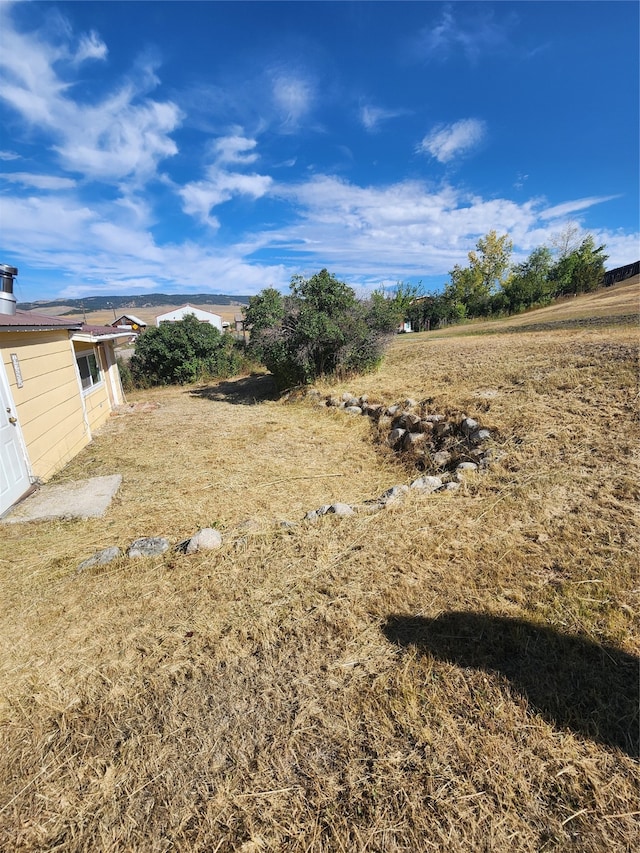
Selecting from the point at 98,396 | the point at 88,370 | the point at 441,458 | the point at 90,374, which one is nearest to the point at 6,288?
the point at 88,370

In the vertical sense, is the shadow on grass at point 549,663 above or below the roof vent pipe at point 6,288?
below

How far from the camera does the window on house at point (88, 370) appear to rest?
8094 mm

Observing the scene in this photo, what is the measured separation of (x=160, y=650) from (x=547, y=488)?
11.5 ft

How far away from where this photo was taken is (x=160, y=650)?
2.26 metres

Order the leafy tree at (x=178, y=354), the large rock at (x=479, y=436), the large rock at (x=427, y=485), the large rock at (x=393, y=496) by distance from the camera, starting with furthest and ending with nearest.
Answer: the leafy tree at (x=178, y=354) → the large rock at (x=479, y=436) → the large rock at (x=427, y=485) → the large rock at (x=393, y=496)

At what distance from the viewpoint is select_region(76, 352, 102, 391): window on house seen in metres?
8.09

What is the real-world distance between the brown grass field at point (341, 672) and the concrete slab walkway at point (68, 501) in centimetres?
23

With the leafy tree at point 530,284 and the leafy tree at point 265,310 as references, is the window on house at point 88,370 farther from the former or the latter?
the leafy tree at point 530,284

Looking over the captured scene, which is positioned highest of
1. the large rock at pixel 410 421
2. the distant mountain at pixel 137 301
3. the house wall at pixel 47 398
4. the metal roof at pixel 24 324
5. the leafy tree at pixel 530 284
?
the distant mountain at pixel 137 301

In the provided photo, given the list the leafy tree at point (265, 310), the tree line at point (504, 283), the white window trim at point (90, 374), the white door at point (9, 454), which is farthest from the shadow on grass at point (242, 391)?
the tree line at point (504, 283)

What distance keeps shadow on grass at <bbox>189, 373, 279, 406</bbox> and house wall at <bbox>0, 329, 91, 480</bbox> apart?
14.0 feet

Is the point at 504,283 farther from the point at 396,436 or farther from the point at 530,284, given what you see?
the point at 396,436

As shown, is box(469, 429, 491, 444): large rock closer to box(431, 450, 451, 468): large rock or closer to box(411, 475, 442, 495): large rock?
box(431, 450, 451, 468): large rock

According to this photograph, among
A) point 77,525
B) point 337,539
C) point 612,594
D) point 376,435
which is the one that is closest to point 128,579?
point 77,525
